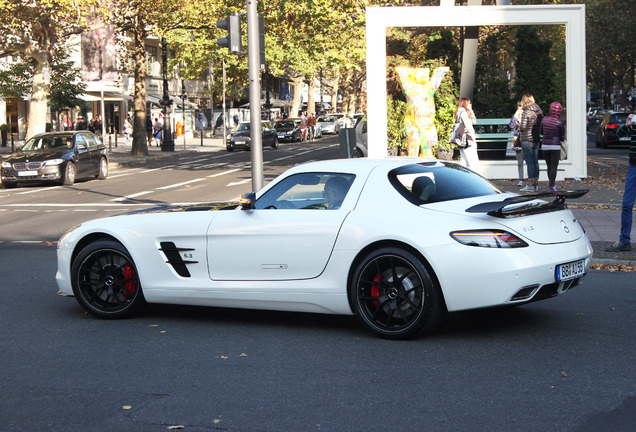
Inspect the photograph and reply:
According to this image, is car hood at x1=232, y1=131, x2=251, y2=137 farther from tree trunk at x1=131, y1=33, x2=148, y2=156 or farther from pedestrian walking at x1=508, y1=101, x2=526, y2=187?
pedestrian walking at x1=508, y1=101, x2=526, y2=187

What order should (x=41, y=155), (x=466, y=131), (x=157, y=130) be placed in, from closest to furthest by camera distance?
(x=466, y=131)
(x=41, y=155)
(x=157, y=130)

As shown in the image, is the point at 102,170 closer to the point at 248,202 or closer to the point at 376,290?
the point at 248,202

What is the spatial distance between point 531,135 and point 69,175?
554 inches

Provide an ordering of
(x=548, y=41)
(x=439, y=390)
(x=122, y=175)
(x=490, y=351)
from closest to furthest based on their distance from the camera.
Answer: (x=439, y=390) < (x=490, y=351) < (x=548, y=41) < (x=122, y=175)

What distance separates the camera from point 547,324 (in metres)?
7.03

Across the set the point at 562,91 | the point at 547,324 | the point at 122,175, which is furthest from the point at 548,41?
the point at 547,324

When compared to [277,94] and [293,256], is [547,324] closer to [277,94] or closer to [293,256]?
[293,256]

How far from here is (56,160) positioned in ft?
84.5

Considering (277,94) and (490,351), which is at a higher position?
(277,94)

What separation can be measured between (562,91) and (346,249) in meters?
17.8

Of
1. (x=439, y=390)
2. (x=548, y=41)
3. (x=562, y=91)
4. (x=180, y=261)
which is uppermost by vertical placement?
(x=548, y=41)

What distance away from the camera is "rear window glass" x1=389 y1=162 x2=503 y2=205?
6.73 meters

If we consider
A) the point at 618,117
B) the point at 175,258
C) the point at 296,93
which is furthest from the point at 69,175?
the point at 296,93

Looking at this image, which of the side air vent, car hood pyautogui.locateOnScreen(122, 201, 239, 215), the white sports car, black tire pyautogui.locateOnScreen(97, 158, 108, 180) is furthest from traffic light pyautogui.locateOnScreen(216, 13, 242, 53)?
black tire pyautogui.locateOnScreen(97, 158, 108, 180)
